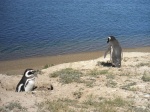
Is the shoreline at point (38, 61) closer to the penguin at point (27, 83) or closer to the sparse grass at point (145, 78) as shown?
the penguin at point (27, 83)

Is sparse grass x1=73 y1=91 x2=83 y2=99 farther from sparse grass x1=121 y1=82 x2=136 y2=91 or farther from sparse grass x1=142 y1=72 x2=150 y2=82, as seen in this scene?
sparse grass x1=142 y1=72 x2=150 y2=82

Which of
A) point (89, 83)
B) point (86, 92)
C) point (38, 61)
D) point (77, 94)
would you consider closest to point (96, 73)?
point (89, 83)

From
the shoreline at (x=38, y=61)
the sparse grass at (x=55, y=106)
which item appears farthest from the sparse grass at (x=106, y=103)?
the shoreline at (x=38, y=61)

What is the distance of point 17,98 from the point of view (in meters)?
8.80

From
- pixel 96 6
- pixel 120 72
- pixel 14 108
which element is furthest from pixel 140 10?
pixel 14 108

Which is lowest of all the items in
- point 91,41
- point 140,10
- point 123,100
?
point 123,100

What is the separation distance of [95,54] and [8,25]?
300 inches

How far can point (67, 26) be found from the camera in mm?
25469

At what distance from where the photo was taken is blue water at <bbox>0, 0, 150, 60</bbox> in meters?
21.1

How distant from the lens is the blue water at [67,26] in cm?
2112

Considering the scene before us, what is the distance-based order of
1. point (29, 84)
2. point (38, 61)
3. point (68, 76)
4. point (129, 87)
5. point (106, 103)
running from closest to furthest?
point (106, 103) < point (129, 87) < point (29, 84) < point (68, 76) < point (38, 61)

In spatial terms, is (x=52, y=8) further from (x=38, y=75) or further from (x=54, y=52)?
(x=38, y=75)

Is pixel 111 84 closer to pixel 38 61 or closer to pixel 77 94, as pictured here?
pixel 77 94

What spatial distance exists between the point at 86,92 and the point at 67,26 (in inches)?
616
